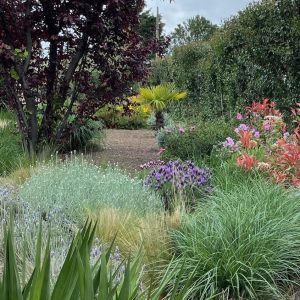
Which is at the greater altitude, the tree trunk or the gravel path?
the tree trunk

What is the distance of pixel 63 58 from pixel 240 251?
568cm

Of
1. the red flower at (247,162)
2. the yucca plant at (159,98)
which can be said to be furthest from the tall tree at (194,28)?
the red flower at (247,162)

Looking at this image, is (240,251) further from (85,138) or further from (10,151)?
(85,138)

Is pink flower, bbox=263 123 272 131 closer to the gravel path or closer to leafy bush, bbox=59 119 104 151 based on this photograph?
the gravel path

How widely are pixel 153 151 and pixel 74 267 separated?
9.13m

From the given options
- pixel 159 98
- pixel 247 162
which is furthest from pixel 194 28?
pixel 247 162

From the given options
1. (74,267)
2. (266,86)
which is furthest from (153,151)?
(74,267)

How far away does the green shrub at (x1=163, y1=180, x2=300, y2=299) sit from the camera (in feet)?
11.2

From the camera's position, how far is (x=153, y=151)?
35.9ft

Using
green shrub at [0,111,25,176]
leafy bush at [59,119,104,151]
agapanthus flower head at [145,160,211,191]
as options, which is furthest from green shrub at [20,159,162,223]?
leafy bush at [59,119,104,151]

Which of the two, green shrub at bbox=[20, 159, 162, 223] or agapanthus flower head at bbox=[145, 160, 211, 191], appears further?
agapanthus flower head at bbox=[145, 160, 211, 191]

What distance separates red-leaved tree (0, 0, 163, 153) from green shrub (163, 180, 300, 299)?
4580 mm

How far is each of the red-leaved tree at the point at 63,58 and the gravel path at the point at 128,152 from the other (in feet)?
3.47

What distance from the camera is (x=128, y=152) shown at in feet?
34.6
